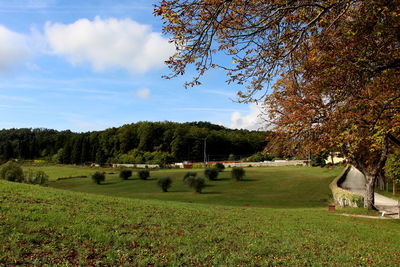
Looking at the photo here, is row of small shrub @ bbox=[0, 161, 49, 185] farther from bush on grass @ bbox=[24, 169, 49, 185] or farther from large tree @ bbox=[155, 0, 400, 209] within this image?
large tree @ bbox=[155, 0, 400, 209]

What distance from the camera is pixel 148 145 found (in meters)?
96.8

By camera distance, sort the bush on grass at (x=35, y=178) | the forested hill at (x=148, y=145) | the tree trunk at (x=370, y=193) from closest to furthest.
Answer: the tree trunk at (x=370, y=193)
the bush on grass at (x=35, y=178)
the forested hill at (x=148, y=145)

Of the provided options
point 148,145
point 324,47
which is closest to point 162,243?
point 324,47

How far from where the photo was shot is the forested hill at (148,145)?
91.7 meters

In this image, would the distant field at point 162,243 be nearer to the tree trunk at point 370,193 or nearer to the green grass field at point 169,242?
the green grass field at point 169,242

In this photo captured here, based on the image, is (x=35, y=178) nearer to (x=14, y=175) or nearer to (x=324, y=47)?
(x=14, y=175)

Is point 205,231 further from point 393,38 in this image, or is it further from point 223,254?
point 393,38

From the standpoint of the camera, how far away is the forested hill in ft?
301

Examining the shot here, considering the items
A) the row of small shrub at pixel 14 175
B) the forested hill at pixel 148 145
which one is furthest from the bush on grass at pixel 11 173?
the forested hill at pixel 148 145

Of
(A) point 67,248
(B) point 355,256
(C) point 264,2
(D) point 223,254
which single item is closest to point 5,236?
(A) point 67,248

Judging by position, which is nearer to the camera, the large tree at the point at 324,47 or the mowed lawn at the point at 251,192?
the large tree at the point at 324,47

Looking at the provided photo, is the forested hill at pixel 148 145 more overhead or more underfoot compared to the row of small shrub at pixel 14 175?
more overhead

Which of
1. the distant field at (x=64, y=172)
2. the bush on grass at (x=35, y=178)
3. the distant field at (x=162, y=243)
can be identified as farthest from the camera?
the distant field at (x=64, y=172)

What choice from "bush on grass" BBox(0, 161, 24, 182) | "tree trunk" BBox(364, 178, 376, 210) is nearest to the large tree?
"tree trunk" BBox(364, 178, 376, 210)
